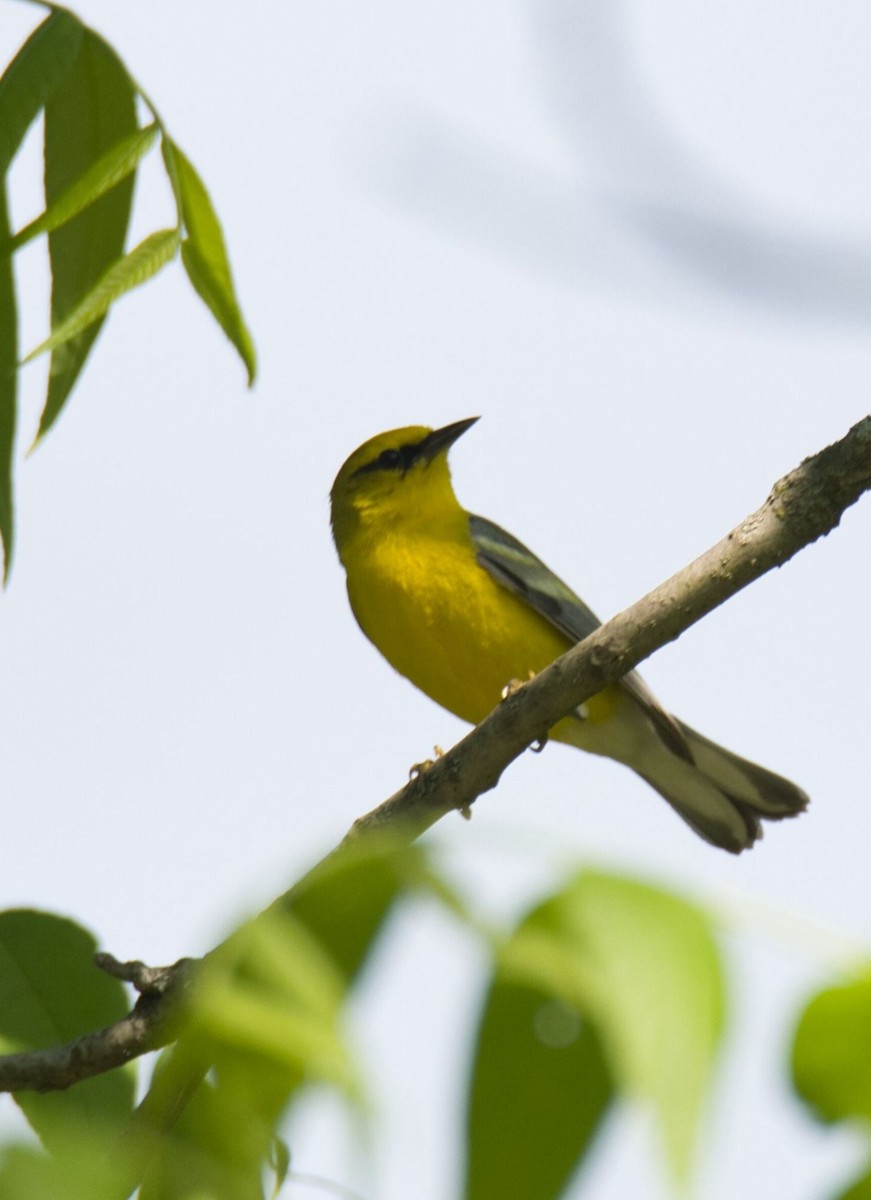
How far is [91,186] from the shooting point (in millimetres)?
2203

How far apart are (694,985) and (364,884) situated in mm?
350

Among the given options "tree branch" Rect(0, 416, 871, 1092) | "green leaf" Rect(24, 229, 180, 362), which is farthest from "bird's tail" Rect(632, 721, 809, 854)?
"green leaf" Rect(24, 229, 180, 362)

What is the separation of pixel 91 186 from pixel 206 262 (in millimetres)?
321

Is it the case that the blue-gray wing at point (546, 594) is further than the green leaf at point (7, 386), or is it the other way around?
the blue-gray wing at point (546, 594)

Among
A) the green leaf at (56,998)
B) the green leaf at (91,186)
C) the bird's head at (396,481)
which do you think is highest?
the bird's head at (396,481)

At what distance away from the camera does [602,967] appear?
1005 mm

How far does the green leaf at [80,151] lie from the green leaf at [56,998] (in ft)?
3.25

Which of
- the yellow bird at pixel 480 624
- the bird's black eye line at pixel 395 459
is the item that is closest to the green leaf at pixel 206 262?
the yellow bird at pixel 480 624

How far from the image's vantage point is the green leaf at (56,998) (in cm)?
261

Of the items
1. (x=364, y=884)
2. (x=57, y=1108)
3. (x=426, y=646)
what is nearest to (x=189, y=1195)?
(x=364, y=884)

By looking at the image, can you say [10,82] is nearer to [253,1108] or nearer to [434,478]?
[253,1108]

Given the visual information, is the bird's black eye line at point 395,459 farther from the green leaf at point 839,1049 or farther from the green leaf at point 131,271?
the green leaf at point 839,1049

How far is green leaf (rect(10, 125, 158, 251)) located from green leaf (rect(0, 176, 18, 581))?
0.29m

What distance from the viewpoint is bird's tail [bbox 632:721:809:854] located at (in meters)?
7.74
